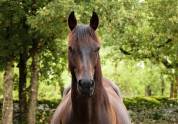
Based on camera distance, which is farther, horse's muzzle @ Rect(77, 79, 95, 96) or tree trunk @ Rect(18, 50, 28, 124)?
tree trunk @ Rect(18, 50, 28, 124)

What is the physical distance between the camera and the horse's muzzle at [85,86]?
18.1 ft

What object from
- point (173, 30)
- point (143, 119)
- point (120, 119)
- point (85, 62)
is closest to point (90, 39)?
point (85, 62)

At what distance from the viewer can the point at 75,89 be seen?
6156 mm

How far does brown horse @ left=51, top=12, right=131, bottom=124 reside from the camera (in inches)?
224

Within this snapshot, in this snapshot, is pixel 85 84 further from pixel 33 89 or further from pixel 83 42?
pixel 33 89

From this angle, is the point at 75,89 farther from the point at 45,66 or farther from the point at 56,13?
the point at 45,66

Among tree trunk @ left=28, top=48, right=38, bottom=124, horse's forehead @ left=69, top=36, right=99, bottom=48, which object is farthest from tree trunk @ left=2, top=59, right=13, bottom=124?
horse's forehead @ left=69, top=36, right=99, bottom=48

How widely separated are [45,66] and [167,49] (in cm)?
784

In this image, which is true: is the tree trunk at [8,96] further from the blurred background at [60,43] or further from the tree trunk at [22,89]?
the tree trunk at [22,89]

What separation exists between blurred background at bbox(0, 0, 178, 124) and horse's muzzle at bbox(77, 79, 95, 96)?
17.0ft

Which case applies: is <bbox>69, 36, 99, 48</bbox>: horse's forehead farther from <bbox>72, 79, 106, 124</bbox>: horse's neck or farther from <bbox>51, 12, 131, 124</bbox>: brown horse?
<bbox>72, 79, 106, 124</bbox>: horse's neck

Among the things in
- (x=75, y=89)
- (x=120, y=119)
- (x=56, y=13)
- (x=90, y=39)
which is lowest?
(x=120, y=119)

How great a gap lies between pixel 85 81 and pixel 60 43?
1476 cm

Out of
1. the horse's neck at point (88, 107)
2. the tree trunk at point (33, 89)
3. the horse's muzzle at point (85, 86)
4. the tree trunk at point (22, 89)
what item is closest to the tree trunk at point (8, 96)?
the tree trunk at point (33, 89)
